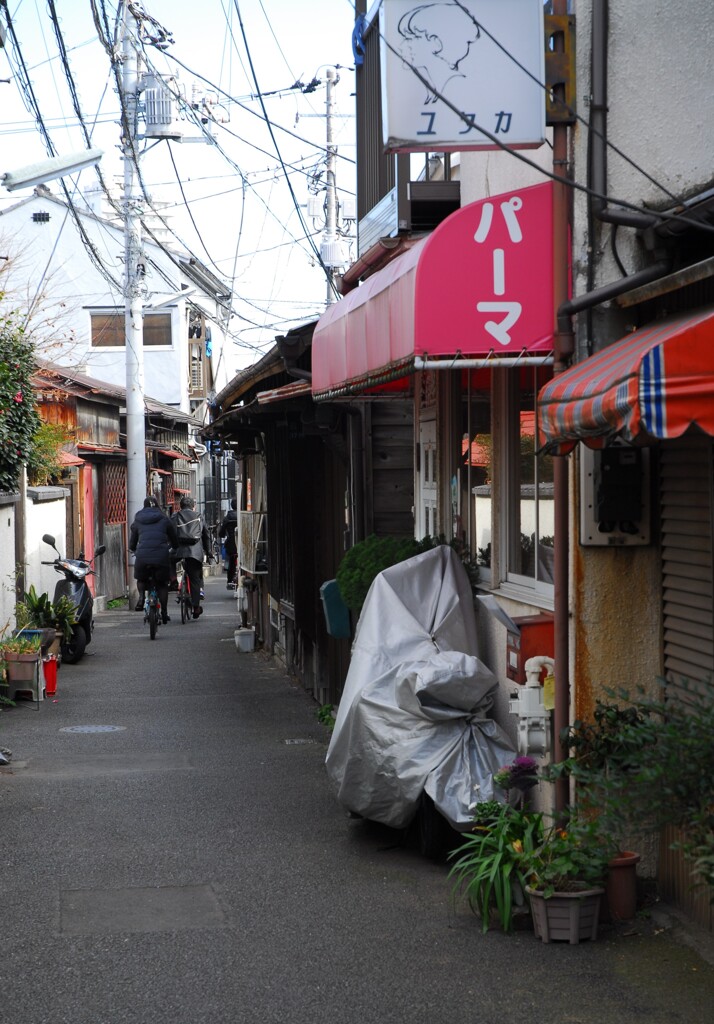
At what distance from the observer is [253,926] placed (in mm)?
5637

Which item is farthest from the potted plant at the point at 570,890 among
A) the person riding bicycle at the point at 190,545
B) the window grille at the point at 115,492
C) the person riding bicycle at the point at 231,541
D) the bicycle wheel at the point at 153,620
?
the person riding bicycle at the point at 231,541

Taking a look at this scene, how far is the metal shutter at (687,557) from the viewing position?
5367 mm

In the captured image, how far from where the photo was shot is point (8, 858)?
22.2ft

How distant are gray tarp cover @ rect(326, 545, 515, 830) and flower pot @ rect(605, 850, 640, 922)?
3.19 ft

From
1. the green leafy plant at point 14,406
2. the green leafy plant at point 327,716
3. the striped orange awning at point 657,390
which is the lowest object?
the green leafy plant at point 327,716

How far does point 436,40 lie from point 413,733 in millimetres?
3612

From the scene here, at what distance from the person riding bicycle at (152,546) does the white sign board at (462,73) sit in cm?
1572

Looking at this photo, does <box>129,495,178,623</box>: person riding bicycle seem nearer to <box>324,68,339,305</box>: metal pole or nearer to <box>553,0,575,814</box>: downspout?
<box>324,68,339,305</box>: metal pole

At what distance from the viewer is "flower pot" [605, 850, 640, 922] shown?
5.46 metres

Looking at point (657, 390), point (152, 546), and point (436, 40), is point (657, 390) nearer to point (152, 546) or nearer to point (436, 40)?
point (436, 40)

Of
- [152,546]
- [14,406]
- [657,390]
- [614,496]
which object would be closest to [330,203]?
[152,546]

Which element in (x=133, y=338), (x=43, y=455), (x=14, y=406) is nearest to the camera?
(x=14, y=406)

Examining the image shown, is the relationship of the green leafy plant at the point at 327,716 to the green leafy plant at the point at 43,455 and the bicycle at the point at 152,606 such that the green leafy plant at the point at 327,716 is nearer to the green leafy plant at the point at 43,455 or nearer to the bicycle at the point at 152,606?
the green leafy plant at the point at 43,455

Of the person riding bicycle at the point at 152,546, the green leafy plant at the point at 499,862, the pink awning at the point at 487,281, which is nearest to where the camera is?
the green leafy plant at the point at 499,862
